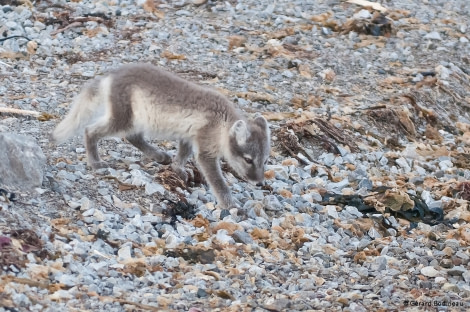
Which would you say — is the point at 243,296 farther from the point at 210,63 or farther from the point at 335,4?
the point at 335,4

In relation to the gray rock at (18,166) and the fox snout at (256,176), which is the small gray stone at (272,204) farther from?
the gray rock at (18,166)

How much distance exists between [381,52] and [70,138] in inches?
236

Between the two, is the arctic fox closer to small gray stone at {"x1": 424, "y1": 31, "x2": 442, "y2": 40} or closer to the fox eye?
the fox eye

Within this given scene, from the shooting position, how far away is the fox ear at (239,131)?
28.2 feet

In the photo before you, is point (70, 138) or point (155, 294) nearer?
point (155, 294)

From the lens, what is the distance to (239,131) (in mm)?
8633

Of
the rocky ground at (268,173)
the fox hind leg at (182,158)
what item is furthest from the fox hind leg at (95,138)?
the fox hind leg at (182,158)

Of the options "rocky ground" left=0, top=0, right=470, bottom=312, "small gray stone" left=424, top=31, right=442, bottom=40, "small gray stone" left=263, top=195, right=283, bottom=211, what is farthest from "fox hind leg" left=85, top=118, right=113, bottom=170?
"small gray stone" left=424, top=31, right=442, bottom=40

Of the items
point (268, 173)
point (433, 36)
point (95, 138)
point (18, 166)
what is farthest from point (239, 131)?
point (433, 36)

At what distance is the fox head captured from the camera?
870cm

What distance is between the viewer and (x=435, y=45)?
14367 mm

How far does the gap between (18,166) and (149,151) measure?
174cm

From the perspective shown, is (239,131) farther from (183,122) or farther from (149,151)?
(149,151)

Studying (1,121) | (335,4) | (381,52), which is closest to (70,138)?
(1,121)
